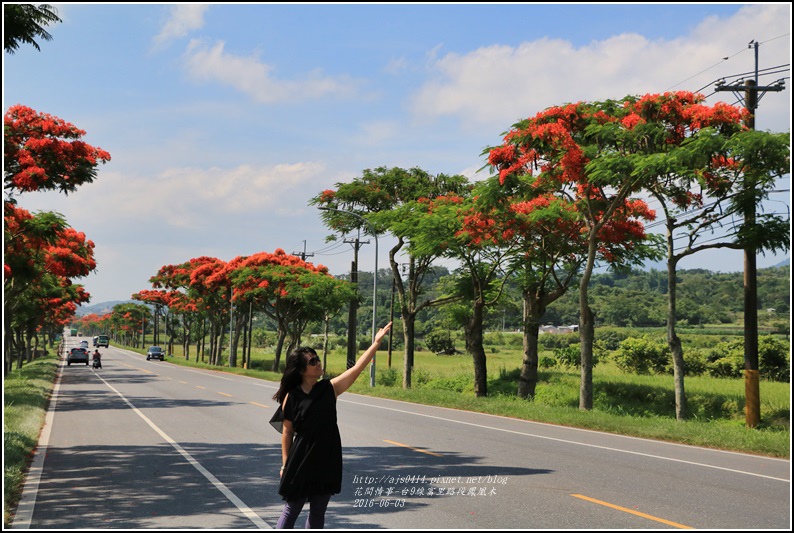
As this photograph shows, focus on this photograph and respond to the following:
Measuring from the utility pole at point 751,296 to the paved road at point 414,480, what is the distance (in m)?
4.12

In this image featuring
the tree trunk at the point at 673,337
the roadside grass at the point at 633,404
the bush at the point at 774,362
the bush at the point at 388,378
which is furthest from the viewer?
the bush at the point at 388,378

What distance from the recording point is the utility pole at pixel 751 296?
18.4 meters

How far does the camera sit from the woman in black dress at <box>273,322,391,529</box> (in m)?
5.37

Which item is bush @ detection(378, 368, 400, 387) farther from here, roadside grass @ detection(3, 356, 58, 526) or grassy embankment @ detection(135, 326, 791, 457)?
roadside grass @ detection(3, 356, 58, 526)

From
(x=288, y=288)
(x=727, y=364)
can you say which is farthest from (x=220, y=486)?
(x=288, y=288)

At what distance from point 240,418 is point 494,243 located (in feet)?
36.9

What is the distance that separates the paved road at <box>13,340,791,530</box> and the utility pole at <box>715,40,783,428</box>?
4121mm

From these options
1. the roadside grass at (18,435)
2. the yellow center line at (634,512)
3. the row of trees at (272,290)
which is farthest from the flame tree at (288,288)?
the yellow center line at (634,512)

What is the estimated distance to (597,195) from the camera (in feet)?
69.1

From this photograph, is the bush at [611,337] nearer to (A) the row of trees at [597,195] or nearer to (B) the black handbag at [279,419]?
(A) the row of trees at [597,195]

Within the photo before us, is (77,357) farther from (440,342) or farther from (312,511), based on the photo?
(312,511)

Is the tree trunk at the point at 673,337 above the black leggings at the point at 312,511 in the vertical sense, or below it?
above

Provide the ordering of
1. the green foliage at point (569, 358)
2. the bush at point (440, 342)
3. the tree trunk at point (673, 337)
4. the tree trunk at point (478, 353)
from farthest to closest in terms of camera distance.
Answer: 1. the bush at point (440, 342)
2. the green foliage at point (569, 358)
3. the tree trunk at point (478, 353)
4. the tree trunk at point (673, 337)

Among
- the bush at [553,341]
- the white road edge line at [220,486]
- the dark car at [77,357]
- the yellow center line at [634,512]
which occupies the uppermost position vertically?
the bush at [553,341]
